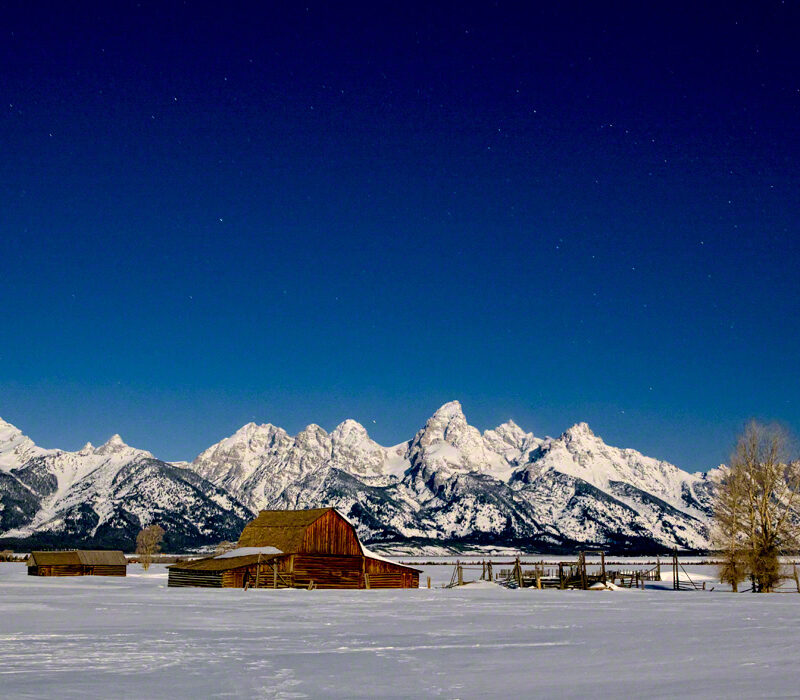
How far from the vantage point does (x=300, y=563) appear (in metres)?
71.1

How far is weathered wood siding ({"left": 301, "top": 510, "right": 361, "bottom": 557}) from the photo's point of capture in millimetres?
72125

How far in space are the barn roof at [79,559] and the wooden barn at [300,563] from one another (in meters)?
34.2

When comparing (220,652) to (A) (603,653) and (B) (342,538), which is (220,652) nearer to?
(A) (603,653)

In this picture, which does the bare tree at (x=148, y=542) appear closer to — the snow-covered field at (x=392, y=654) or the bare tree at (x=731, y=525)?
the bare tree at (x=731, y=525)

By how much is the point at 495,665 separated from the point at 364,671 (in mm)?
2957

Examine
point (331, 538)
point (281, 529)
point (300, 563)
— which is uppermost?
point (281, 529)

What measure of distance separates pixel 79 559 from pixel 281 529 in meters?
39.8

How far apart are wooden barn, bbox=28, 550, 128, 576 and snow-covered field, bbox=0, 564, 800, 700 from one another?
233 ft

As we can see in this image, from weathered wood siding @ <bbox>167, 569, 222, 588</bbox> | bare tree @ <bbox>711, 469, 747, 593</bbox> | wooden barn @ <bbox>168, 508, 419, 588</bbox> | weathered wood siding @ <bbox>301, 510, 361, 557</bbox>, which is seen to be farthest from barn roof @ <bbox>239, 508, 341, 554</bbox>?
bare tree @ <bbox>711, 469, 747, 593</bbox>

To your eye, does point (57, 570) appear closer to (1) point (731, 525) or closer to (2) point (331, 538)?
(2) point (331, 538)

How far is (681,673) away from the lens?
16.4m

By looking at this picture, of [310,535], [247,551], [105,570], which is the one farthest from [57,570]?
[310,535]

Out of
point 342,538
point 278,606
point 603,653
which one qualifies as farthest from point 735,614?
point 342,538

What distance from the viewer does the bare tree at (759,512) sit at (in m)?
58.3
